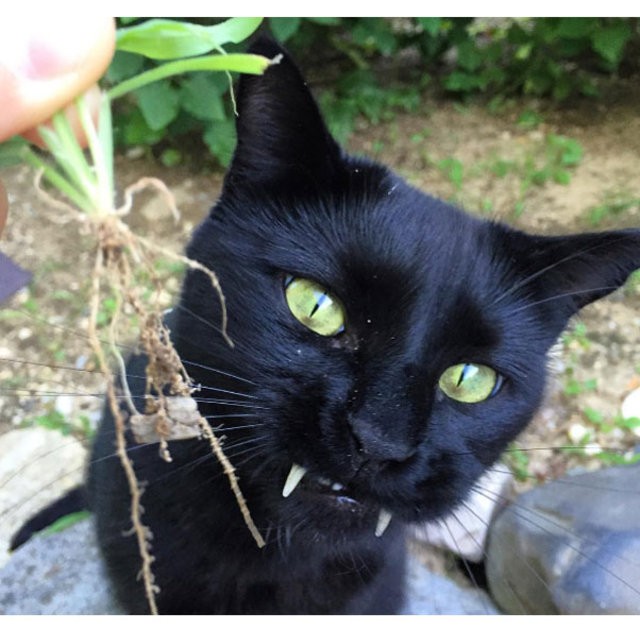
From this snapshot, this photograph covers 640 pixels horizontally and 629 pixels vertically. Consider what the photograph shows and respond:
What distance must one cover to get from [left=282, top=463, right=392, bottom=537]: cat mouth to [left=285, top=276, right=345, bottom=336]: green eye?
0.15 meters

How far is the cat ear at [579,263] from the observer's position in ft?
2.65

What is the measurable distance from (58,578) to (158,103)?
1.19 metres

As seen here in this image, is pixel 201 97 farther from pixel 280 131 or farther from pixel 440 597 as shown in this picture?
pixel 440 597

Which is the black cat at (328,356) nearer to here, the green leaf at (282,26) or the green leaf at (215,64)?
the green leaf at (215,64)

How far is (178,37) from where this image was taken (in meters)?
0.51

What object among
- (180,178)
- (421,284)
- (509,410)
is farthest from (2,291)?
(180,178)

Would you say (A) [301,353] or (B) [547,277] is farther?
(B) [547,277]

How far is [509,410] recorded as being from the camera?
81cm

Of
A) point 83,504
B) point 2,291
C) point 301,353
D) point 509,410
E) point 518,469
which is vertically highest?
point 2,291

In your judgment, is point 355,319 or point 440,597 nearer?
point 355,319

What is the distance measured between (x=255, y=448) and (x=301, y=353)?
109 millimetres

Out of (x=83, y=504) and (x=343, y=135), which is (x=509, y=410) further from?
(x=343, y=135)

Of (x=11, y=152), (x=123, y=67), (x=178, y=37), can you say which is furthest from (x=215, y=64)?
(x=123, y=67)

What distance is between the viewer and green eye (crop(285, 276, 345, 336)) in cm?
71
